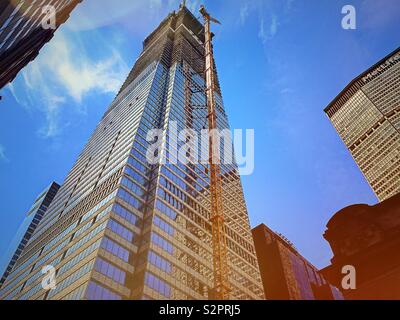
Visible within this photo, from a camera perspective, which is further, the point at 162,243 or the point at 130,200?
the point at 130,200

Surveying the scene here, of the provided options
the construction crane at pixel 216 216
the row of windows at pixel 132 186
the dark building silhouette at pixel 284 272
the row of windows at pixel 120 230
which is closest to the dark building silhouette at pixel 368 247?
the construction crane at pixel 216 216

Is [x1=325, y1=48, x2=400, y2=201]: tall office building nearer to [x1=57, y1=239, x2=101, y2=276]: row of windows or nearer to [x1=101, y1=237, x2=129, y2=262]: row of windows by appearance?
[x1=101, y1=237, x2=129, y2=262]: row of windows

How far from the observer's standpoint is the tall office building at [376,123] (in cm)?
15489

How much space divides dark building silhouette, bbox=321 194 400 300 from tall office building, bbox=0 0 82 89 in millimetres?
50292

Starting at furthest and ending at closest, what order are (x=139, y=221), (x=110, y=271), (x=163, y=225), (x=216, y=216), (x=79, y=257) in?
1. (x=163, y=225)
2. (x=139, y=221)
3. (x=79, y=257)
4. (x=216, y=216)
5. (x=110, y=271)

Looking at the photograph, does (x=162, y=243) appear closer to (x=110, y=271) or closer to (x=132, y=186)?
(x=110, y=271)

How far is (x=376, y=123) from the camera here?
167 m

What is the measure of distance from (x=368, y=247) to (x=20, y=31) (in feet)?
188

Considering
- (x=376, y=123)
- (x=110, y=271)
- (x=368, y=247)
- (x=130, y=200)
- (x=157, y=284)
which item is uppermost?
(x=376, y=123)

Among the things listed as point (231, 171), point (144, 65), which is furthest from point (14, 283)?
point (144, 65)

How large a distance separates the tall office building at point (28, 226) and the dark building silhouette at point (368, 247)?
456 ft

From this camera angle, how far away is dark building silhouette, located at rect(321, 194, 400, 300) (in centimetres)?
3603

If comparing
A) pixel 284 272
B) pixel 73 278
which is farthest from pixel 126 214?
pixel 284 272
